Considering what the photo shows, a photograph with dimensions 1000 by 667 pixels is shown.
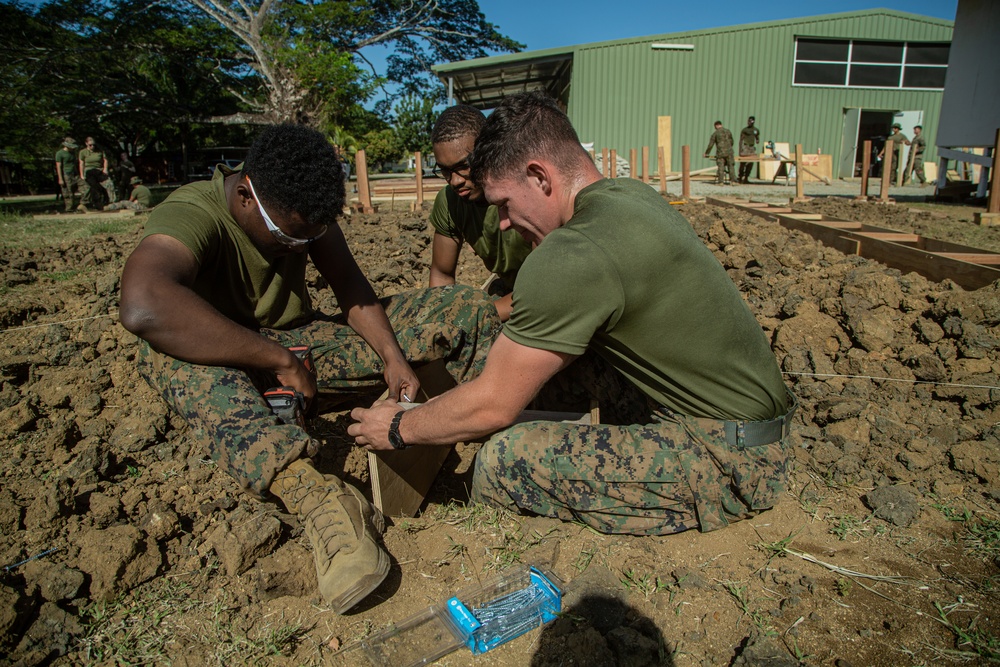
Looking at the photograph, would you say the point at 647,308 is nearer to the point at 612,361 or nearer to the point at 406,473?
the point at 612,361

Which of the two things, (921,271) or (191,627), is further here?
(921,271)

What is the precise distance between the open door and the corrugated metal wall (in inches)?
11.1

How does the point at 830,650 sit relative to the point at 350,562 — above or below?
below

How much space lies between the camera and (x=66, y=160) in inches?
580

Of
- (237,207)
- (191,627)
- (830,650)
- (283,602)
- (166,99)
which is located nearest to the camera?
(830,650)

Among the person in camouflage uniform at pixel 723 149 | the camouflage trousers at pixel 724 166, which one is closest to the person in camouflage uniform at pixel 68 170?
the person in camouflage uniform at pixel 723 149

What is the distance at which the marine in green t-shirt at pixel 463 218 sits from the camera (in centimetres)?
344

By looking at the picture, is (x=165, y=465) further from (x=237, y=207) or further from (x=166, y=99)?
(x=166, y=99)

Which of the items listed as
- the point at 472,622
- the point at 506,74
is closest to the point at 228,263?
the point at 472,622

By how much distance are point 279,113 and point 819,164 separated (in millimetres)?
18440

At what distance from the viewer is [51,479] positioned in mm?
2639

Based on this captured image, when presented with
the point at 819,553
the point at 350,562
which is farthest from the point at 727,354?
the point at 350,562

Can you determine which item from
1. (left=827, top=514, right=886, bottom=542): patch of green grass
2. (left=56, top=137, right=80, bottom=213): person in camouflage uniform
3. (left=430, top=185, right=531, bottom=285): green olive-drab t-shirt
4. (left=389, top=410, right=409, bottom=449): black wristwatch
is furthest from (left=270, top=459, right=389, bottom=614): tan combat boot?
(left=56, top=137, right=80, bottom=213): person in camouflage uniform

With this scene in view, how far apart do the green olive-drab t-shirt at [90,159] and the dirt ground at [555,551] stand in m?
12.8
